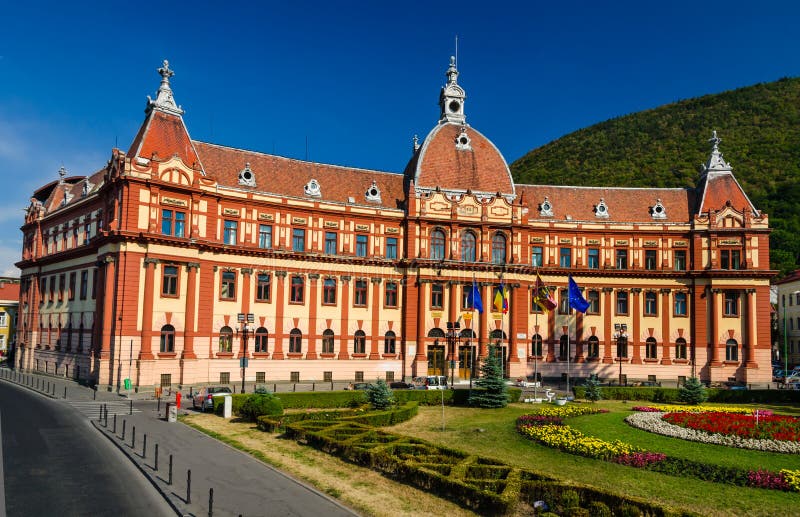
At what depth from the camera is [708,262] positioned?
67.7 m

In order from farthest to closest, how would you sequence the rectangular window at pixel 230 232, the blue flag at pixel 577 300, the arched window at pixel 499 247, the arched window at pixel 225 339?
the arched window at pixel 499 247 < the rectangular window at pixel 230 232 < the arched window at pixel 225 339 < the blue flag at pixel 577 300

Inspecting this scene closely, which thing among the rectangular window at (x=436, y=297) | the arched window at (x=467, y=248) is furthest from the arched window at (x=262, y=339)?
the arched window at (x=467, y=248)

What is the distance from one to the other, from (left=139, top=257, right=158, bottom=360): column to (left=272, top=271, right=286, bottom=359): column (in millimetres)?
11752

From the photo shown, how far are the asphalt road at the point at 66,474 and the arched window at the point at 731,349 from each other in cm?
6197

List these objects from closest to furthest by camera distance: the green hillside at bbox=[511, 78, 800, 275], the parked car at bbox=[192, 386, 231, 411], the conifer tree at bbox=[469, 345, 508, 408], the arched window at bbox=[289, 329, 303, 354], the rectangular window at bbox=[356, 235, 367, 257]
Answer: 1. the parked car at bbox=[192, 386, 231, 411]
2. the conifer tree at bbox=[469, 345, 508, 408]
3. the arched window at bbox=[289, 329, 303, 354]
4. the rectangular window at bbox=[356, 235, 367, 257]
5. the green hillside at bbox=[511, 78, 800, 275]

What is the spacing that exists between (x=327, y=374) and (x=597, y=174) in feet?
273

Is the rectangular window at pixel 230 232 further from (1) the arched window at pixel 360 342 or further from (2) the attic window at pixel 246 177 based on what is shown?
(1) the arched window at pixel 360 342

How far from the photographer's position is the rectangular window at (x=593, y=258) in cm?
6944

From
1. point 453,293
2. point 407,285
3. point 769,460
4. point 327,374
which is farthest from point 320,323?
point 769,460

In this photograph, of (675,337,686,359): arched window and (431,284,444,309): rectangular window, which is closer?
(431,284,444,309): rectangular window

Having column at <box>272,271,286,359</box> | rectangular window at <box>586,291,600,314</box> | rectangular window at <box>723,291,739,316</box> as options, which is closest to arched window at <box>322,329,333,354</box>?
column at <box>272,271,286,359</box>

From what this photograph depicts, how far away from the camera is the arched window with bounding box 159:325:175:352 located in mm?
52500

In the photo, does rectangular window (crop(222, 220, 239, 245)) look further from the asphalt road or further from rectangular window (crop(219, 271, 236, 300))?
the asphalt road

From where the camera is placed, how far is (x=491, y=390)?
146ft
